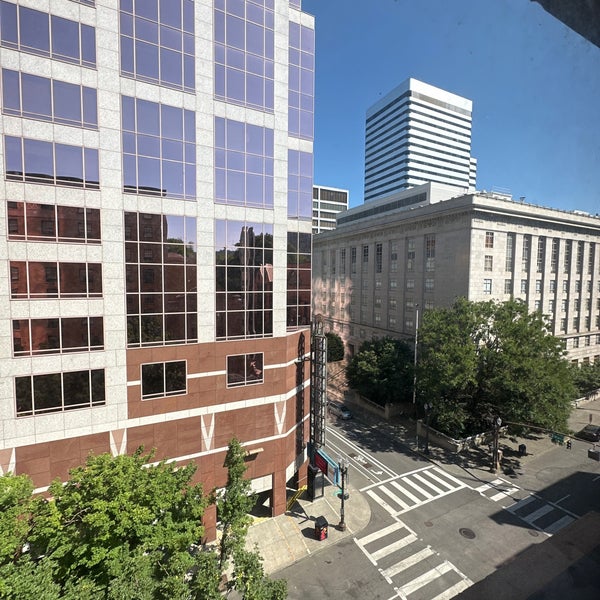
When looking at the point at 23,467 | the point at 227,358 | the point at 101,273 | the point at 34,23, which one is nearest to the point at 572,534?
the point at 227,358

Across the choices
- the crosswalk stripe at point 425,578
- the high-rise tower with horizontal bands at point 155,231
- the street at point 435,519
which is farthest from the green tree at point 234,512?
the crosswalk stripe at point 425,578

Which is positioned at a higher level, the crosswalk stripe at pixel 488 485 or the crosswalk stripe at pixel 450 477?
the crosswalk stripe at pixel 488 485

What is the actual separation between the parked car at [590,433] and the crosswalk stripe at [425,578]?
24.8 m

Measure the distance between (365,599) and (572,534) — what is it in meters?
17.9

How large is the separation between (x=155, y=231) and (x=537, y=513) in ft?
105

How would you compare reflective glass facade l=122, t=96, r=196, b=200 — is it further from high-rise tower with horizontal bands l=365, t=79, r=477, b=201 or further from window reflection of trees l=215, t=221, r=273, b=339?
high-rise tower with horizontal bands l=365, t=79, r=477, b=201

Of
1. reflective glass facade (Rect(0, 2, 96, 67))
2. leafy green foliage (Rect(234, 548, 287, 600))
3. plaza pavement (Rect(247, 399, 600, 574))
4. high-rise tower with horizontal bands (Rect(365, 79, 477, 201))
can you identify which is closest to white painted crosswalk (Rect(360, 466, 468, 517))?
plaza pavement (Rect(247, 399, 600, 574))

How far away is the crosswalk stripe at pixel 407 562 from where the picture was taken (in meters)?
19.4

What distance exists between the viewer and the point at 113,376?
19.5 meters

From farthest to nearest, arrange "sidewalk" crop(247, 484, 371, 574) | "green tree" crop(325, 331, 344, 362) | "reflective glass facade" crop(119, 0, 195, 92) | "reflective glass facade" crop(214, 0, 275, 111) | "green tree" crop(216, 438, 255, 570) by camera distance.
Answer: "green tree" crop(325, 331, 344, 362)
"reflective glass facade" crop(214, 0, 275, 111)
"sidewalk" crop(247, 484, 371, 574)
"reflective glass facade" crop(119, 0, 195, 92)
"green tree" crop(216, 438, 255, 570)

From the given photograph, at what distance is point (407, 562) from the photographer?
790 inches

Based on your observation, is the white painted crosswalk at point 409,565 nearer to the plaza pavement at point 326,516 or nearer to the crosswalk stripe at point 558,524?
the plaza pavement at point 326,516

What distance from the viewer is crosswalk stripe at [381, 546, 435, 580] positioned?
763 inches

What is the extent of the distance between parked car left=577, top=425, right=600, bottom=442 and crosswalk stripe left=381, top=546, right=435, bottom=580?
24.7 metres
